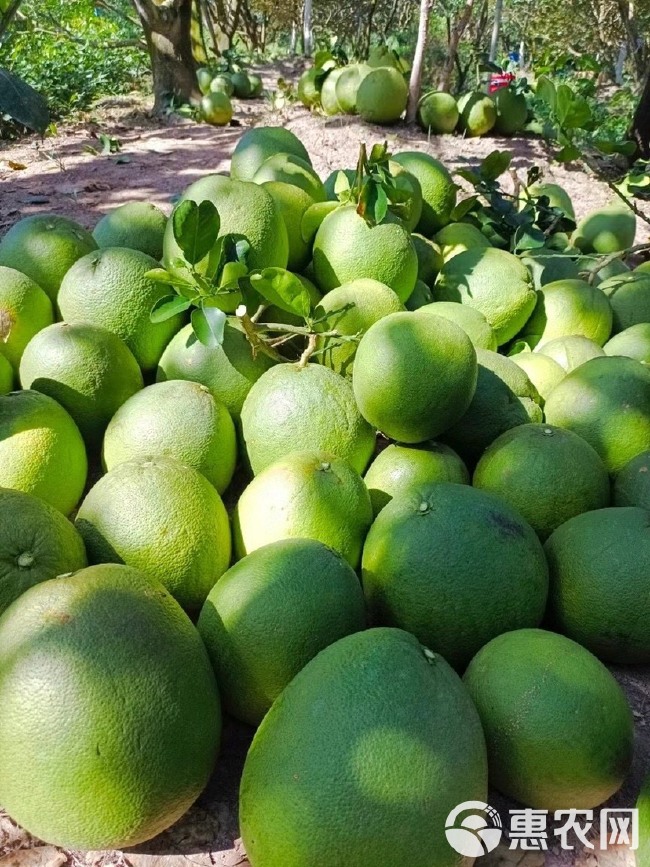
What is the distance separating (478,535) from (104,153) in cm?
621

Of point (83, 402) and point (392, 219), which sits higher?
point (392, 219)

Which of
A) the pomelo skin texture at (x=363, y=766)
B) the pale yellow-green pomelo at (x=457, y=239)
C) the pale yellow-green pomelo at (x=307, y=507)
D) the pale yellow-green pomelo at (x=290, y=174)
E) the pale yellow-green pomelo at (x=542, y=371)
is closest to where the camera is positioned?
the pomelo skin texture at (x=363, y=766)

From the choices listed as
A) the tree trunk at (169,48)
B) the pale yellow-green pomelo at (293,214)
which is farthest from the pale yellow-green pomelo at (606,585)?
the tree trunk at (169,48)

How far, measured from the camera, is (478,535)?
5.25 ft

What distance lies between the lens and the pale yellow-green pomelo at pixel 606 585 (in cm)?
163

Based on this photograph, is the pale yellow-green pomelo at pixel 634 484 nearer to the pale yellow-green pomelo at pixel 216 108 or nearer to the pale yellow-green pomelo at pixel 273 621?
the pale yellow-green pomelo at pixel 273 621

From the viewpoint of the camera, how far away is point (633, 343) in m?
2.69

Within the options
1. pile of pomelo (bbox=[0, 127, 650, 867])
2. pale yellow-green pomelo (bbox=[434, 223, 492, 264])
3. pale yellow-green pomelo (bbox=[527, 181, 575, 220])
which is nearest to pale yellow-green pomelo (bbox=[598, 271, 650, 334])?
pile of pomelo (bbox=[0, 127, 650, 867])

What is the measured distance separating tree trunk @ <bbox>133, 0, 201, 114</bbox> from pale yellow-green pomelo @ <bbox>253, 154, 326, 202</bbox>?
5.65 m

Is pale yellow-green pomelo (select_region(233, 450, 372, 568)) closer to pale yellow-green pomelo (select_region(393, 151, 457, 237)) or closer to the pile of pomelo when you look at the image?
the pile of pomelo

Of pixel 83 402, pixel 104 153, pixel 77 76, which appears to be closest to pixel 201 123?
pixel 104 153

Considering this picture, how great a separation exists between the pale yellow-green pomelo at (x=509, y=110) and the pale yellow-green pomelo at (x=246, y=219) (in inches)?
204

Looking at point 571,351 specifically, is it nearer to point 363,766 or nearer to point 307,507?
point 307,507

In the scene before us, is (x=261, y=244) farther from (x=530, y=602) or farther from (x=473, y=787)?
(x=473, y=787)
